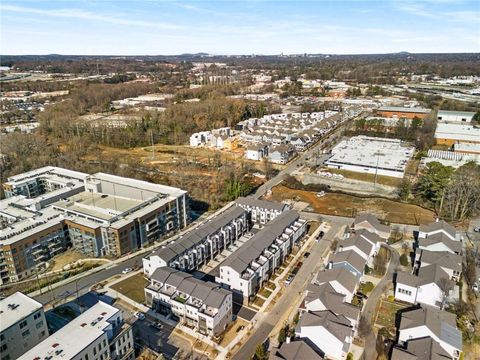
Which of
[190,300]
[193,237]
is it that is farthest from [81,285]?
[190,300]

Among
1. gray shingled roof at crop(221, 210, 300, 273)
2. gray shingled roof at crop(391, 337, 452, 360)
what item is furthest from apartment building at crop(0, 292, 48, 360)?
gray shingled roof at crop(391, 337, 452, 360)

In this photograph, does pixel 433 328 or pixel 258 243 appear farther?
pixel 258 243

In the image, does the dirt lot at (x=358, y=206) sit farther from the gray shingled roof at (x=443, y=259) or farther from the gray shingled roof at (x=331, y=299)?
the gray shingled roof at (x=331, y=299)

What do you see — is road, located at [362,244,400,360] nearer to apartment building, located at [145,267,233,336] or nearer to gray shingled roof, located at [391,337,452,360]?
gray shingled roof, located at [391,337,452,360]

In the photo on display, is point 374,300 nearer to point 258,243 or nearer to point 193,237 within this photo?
point 258,243

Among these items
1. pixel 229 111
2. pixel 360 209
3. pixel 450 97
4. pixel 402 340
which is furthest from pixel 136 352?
pixel 450 97

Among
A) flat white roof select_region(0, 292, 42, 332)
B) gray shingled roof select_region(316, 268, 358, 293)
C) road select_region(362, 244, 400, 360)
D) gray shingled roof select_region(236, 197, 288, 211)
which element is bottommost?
road select_region(362, 244, 400, 360)

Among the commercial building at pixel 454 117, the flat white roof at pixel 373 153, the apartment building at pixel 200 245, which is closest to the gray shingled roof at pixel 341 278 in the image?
the apartment building at pixel 200 245
